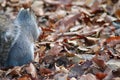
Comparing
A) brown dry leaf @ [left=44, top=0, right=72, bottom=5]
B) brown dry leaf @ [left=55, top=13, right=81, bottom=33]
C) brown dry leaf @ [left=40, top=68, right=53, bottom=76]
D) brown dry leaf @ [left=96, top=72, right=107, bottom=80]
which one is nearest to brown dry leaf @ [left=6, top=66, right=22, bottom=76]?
brown dry leaf @ [left=40, top=68, right=53, bottom=76]

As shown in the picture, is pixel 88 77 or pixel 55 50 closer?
pixel 88 77

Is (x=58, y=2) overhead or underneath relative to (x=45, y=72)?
overhead

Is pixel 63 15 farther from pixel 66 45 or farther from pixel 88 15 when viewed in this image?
pixel 66 45

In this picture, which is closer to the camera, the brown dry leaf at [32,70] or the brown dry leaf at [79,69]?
the brown dry leaf at [79,69]

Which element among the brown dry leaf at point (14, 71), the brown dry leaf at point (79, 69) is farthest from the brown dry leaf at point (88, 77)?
the brown dry leaf at point (14, 71)

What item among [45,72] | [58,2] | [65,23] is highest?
[58,2]

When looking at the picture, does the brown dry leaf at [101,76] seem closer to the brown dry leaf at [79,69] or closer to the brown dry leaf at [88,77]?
the brown dry leaf at [88,77]

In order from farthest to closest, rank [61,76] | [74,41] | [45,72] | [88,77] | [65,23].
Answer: [65,23]
[74,41]
[45,72]
[61,76]
[88,77]

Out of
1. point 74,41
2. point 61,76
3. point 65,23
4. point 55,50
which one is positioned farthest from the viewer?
point 65,23

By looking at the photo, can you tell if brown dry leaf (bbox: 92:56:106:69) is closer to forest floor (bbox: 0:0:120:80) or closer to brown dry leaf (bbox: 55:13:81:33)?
forest floor (bbox: 0:0:120:80)

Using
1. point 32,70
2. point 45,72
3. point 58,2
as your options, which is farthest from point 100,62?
point 58,2

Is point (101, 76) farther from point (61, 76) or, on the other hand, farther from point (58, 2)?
point (58, 2)
